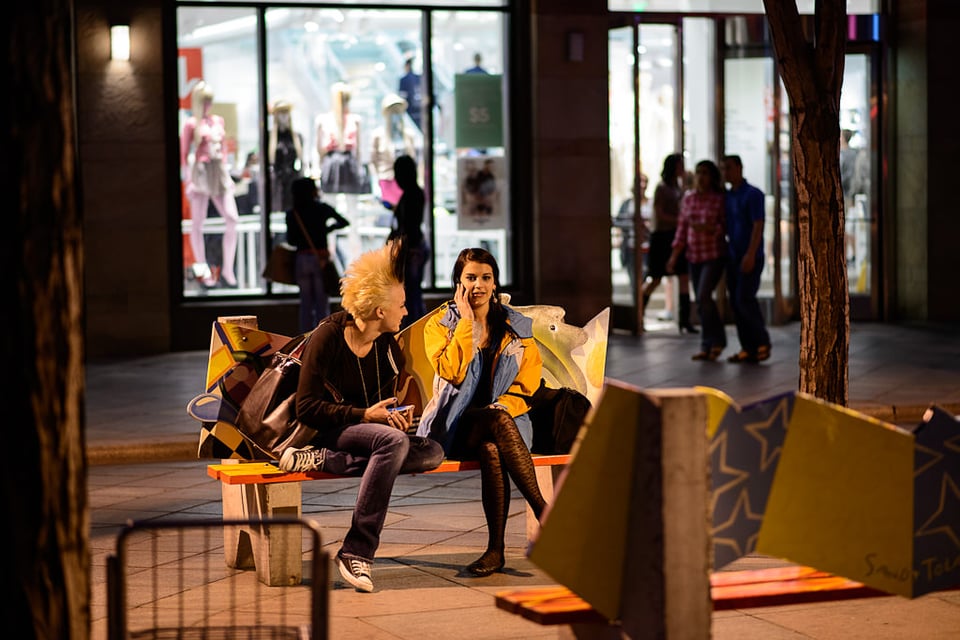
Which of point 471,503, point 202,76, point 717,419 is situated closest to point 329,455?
point 471,503

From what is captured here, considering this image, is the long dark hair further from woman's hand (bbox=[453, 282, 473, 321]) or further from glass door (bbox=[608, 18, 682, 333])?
glass door (bbox=[608, 18, 682, 333])

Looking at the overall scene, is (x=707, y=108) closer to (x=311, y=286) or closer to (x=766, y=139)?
(x=766, y=139)

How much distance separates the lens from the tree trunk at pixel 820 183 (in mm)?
7477

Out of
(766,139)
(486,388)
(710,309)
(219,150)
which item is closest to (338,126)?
(219,150)

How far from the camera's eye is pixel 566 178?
16.9m

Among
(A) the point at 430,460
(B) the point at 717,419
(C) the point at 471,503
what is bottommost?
(C) the point at 471,503

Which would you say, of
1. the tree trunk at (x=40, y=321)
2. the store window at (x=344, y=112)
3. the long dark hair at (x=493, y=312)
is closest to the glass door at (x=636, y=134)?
the store window at (x=344, y=112)

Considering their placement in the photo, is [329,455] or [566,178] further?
[566,178]

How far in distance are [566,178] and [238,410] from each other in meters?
10.3

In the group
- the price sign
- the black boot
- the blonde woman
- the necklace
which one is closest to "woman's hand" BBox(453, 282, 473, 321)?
the blonde woman

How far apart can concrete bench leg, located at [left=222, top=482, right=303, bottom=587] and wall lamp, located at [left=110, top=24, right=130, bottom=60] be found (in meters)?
9.41

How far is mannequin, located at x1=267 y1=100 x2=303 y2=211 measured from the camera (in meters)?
16.6

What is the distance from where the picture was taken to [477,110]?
1712 cm

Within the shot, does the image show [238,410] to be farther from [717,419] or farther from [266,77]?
[266,77]
